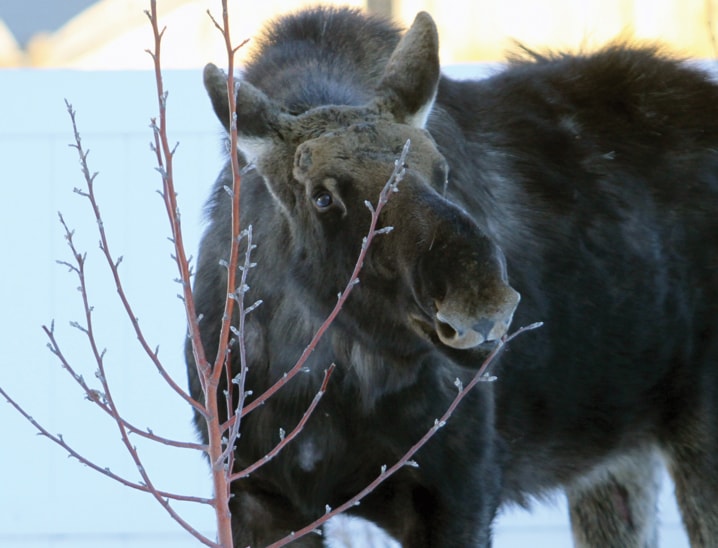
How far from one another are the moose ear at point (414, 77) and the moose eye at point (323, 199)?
0.34m

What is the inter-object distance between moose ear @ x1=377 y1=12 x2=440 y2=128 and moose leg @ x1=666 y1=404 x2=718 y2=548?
180cm

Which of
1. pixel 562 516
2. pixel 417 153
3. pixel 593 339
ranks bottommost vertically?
pixel 562 516

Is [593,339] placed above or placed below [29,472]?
above

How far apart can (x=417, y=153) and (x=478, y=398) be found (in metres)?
0.91

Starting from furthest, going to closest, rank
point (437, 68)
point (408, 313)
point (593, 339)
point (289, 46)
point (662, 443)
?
1. point (662, 443)
2. point (593, 339)
3. point (289, 46)
4. point (437, 68)
5. point (408, 313)

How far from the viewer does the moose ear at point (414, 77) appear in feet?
11.0

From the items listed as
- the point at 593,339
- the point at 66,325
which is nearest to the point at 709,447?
the point at 593,339

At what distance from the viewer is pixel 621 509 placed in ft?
17.1

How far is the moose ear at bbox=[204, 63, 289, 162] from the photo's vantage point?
10.6 ft

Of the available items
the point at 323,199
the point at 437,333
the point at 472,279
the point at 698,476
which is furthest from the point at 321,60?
the point at 698,476

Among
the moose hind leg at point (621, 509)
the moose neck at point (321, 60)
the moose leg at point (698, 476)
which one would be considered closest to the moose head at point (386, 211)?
the moose neck at point (321, 60)

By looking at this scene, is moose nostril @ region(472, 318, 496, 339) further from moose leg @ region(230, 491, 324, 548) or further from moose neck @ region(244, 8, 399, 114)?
moose leg @ region(230, 491, 324, 548)

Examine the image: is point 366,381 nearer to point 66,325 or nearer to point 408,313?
point 408,313

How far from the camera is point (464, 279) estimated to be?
2.62m
